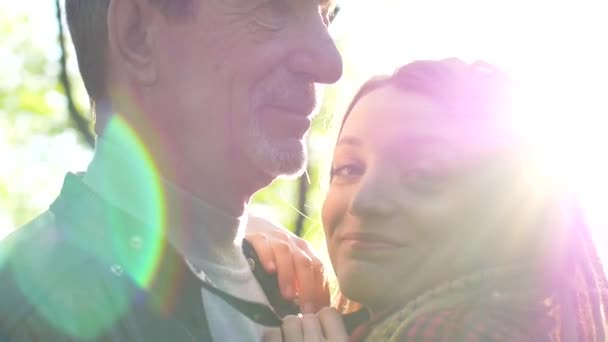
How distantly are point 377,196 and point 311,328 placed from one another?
381 millimetres

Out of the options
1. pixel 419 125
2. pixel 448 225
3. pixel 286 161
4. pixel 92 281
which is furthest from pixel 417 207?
pixel 92 281

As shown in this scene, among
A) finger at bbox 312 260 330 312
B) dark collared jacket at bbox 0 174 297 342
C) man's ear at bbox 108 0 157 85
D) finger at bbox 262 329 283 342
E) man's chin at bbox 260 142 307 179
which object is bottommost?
finger at bbox 312 260 330 312

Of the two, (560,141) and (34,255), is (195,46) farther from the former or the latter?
(560,141)

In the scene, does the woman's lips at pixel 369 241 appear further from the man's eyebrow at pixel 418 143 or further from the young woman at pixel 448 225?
the man's eyebrow at pixel 418 143

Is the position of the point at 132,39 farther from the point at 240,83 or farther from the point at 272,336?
the point at 272,336

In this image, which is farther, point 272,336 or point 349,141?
point 349,141

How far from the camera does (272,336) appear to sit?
7.43 feet

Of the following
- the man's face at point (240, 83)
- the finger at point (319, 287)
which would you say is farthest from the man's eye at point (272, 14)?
the finger at point (319, 287)

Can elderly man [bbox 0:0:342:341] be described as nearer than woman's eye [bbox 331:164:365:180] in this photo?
Yes

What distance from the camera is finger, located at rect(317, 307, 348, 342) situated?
232 cm

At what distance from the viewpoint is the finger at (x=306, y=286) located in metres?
2.59

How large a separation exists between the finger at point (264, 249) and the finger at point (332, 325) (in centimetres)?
30

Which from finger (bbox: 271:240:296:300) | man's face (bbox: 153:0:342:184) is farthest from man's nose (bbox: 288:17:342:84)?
finger (bbox: 271:240:296:300)

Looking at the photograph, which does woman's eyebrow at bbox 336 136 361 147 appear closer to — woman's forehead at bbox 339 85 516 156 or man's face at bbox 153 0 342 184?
woman's forehead at bbox 339 85 516 156
